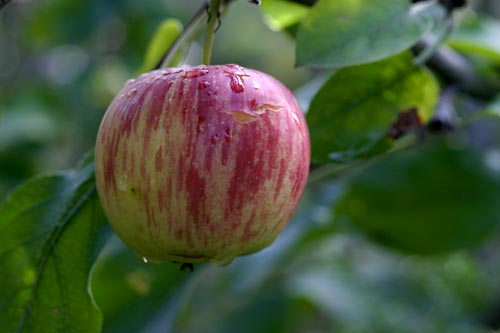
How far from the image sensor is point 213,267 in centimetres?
187

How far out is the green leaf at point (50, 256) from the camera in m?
0.90

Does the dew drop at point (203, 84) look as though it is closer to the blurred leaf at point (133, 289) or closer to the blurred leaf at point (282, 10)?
the blurred leaf at point (282, 10)

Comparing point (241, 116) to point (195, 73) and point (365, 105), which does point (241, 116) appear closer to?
point (195, 73)

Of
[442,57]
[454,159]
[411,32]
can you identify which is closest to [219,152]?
[411,32]

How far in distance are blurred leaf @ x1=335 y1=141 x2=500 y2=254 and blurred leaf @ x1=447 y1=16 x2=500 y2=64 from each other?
0.27 meters

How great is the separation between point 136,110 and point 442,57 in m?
0.67

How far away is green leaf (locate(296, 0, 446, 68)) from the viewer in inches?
33.8

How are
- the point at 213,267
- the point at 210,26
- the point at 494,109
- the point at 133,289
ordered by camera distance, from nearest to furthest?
the point at 210,26 → the point at 494,109 → the point at 133,289 → the point at 213,267

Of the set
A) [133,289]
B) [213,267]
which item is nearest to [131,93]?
[133,289]

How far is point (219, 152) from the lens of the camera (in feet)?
2.43

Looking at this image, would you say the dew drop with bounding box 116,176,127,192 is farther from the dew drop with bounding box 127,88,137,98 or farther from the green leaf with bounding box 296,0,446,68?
the green leaf with bounding box 296,0,446,68

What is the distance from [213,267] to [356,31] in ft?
3.58

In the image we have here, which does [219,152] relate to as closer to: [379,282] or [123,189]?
[123,189]

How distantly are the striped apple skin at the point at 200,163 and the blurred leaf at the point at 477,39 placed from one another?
0.52 metres
